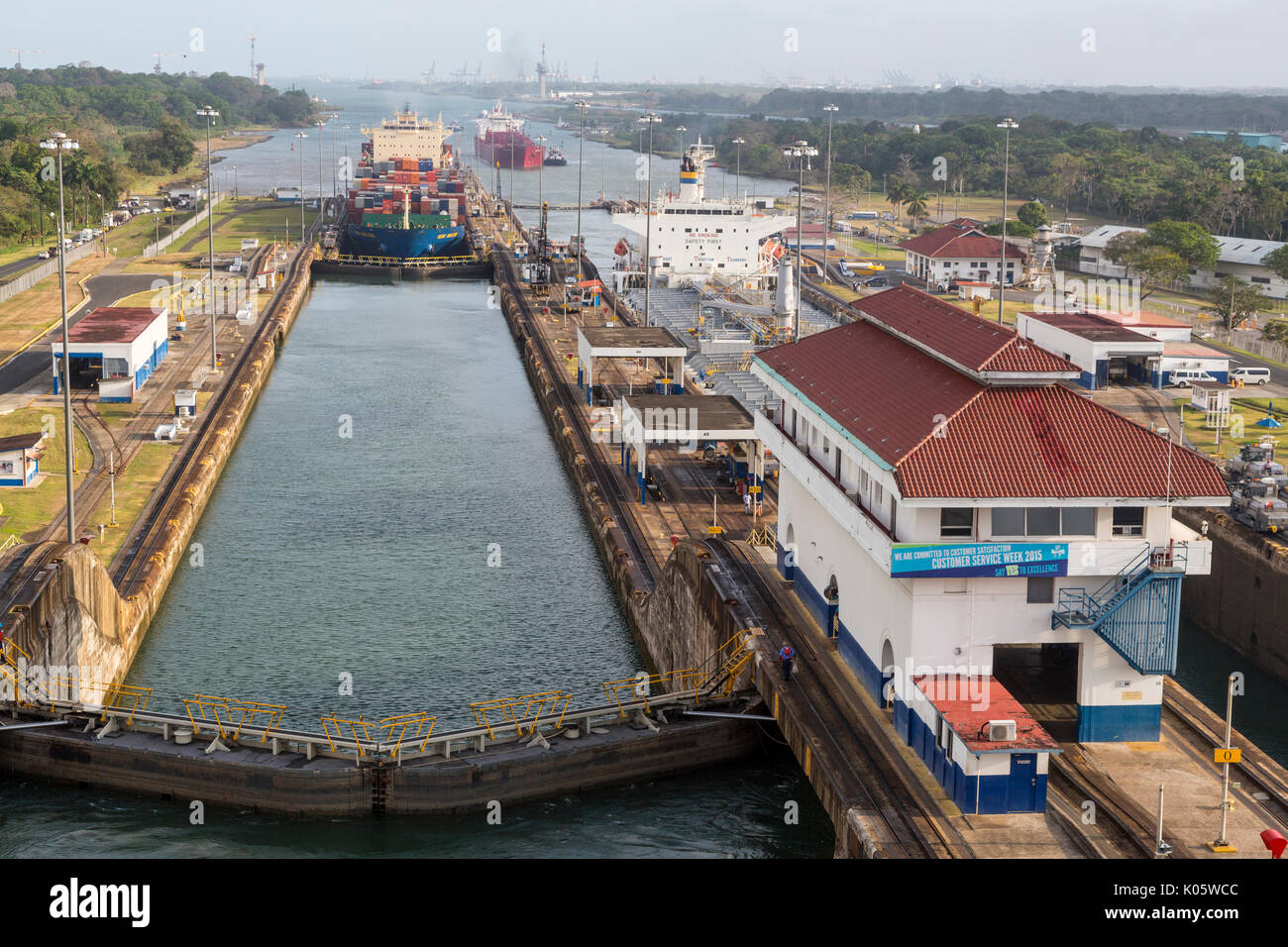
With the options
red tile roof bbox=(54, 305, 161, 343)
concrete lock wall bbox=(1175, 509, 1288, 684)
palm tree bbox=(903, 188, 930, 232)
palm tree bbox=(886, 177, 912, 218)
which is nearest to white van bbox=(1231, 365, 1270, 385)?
concrete lock wall bbox=(1175, 509, 1288, 684)

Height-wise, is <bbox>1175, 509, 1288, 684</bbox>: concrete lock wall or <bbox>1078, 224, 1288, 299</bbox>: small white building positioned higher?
<bbox>1078, 224, 1288, 299</bbox>: small white building

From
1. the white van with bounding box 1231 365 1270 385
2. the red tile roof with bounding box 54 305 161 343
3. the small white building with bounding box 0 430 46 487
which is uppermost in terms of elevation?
the red tile roof with bounding box 54 305 161 343

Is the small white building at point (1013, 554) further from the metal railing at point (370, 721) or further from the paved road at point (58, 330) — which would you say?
the paved road at point (58, 330)

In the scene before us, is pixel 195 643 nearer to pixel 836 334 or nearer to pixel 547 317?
pixel 836 334

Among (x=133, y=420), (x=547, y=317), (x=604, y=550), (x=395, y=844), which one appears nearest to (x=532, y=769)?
(x=395, y=844)

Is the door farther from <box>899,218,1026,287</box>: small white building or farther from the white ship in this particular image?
<box>899,218,1026,287</box>: small white building

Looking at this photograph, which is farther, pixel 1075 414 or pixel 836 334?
pixel 836 334
